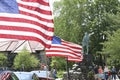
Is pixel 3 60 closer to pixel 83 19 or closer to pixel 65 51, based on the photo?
pixel 83 19

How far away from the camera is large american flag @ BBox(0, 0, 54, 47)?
1050 centimetres

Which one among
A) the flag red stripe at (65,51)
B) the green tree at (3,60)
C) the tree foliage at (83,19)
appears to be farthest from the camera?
the green tree at (3,60)

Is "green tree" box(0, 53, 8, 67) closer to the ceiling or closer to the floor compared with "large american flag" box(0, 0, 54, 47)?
closer to the floor

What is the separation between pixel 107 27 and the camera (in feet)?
222

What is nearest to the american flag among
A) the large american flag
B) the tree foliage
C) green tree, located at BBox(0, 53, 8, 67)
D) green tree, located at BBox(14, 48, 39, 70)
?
the large american flag

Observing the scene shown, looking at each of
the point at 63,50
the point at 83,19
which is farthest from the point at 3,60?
the point at 63,50

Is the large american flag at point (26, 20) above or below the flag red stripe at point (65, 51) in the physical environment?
above

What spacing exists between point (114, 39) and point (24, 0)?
39225mm

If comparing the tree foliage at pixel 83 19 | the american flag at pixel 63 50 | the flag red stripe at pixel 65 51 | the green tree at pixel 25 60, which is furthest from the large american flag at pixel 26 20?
the green tree at pixel 25 60

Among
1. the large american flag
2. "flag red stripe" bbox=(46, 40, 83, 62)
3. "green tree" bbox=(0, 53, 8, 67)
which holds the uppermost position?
the large american flag

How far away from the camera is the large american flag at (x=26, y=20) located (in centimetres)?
1050

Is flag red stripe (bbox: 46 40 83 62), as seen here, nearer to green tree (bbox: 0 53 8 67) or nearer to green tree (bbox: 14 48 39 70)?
green tree (bbox: 14 48 39 70)

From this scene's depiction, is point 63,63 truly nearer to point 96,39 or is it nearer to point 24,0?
point 96,39

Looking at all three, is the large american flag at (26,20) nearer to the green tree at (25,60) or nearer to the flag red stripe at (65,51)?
the flag red stripe at (65,51)
